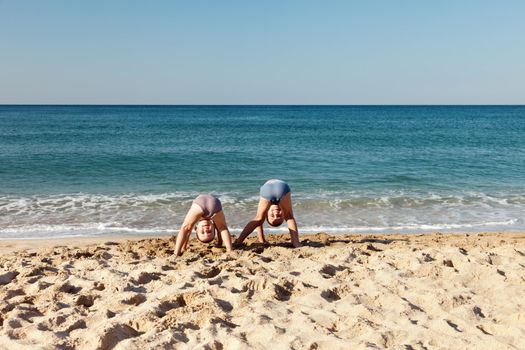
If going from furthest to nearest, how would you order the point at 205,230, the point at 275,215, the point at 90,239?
the point at 90,239 → the point at 275,215 → the point at 205,230

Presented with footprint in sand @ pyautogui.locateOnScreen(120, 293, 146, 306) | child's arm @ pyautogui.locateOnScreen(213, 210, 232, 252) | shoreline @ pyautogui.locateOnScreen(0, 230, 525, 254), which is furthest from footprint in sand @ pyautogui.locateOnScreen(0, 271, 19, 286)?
child's arm @ pyautogui.locateOnScreen(213, 210, 232, 252)

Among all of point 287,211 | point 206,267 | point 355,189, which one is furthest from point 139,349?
point 355,189

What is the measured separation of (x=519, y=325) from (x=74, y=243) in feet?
23.2

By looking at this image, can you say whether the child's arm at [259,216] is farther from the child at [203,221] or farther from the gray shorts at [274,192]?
the child at [203,221]

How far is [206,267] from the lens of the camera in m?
5.80

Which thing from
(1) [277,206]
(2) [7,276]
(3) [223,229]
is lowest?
(2) [7,276]

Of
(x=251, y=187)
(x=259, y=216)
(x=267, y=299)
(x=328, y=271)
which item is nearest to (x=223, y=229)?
(x=259, y=216)

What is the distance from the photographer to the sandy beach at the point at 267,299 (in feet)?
12.9

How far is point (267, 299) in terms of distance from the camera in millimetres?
4809

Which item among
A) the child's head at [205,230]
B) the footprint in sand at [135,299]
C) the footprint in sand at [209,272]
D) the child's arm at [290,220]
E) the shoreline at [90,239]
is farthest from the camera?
the shoreline at [90,239]

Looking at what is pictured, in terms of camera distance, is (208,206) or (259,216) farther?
(259,216)

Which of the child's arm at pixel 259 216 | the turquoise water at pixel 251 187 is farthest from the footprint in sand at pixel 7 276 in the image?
the turquoise water at pixel 251 187

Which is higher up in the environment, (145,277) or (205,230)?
(205,230)

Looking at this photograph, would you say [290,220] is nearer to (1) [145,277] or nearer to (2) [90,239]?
(1) [145,277]
